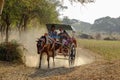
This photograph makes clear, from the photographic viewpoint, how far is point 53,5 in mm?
65125

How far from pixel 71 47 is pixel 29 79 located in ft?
25.0

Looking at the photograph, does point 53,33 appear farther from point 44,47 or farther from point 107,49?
point 107,49

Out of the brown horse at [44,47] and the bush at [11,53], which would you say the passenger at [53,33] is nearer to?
the brown horse at [44,47]

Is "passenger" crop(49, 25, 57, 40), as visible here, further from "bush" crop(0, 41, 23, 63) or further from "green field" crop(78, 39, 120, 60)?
"green field" crop(78, 39, 120, 60)

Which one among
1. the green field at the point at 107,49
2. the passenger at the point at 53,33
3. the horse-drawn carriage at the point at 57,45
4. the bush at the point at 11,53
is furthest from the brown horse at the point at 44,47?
the green field at the point at 107,49

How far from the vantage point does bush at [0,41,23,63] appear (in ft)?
81.5

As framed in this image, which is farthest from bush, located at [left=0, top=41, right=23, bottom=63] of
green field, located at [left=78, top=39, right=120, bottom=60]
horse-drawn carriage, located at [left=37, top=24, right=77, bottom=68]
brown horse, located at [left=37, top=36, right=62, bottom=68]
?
green field, located at [left=78, top=39, right=120, bottom=60]

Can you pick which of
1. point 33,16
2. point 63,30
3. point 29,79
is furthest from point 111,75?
point 33,16

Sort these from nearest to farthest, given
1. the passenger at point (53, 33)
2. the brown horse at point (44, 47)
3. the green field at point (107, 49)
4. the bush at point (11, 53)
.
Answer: the brown horse at point (44, 47)
the passenger at point (53, 33)
the bush at point (11, 53)
the green field at point (107, 49)

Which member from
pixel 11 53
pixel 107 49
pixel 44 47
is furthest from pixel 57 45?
pixel 107 49

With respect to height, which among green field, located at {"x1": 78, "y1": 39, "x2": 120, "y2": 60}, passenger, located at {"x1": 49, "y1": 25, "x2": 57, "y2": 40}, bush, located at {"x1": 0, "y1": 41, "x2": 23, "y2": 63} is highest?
passenger, located at {"x1": 49, "y1": 25, "x2": 57, "y2": 40}

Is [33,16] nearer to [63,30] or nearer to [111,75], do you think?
[63,30]

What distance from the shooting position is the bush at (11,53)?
2484 centimetres

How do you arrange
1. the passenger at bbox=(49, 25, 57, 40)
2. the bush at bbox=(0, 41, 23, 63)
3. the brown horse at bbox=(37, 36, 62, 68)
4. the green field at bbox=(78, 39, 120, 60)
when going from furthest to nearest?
1. the green field at bbox=(78, 39, 120, 60)
2. the bush at bbox=(0, 41, 23, 63)
3. the passenger at bbox=(49, 25, 57, 40)
4. the brown horse at bbox=(37, 36, 62, 68)
